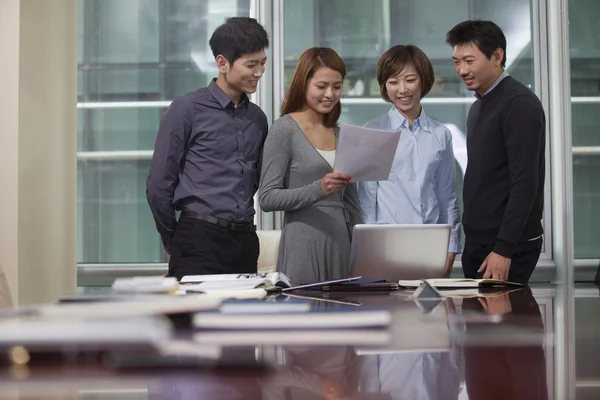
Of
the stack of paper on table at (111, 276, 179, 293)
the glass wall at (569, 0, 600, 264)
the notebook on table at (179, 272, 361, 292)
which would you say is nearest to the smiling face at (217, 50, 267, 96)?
the notebook on table at (179, 272, 361, 292)

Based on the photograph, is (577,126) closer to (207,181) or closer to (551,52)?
(551,52)

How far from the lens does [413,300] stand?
143cm

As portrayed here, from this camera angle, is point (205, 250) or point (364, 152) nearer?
point (364, 152)

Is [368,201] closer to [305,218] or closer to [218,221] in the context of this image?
[305,218]

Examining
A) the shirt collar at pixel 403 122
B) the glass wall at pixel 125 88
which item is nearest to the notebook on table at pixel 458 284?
the shirt collar at pixel 403 122

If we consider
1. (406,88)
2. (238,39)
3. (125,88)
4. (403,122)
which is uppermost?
(125,88)

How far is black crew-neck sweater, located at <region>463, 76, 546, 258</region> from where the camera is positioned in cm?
256

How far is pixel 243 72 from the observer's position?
9.05 feet

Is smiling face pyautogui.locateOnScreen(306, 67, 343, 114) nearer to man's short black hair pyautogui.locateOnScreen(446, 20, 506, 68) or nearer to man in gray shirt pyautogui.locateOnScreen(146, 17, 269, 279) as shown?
man in gray shirt pyautogui.locateOnScreen(146, 17, 269, 279)

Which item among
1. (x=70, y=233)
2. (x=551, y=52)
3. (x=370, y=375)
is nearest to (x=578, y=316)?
(x=370, y=375)

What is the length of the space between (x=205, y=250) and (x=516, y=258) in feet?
3.69

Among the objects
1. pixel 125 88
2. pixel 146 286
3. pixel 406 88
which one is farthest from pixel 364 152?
pixel 125 88

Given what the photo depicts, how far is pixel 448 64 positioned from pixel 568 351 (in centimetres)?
481

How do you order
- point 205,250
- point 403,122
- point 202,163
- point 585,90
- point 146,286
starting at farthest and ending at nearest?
1. point 585,90
2. point 403,122
3. point 202,163
4. point 205,250
5. point 146,286
